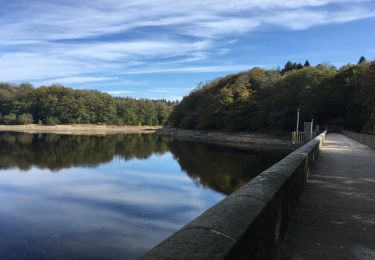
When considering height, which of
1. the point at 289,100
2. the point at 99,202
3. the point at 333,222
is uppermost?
the point at 289,100

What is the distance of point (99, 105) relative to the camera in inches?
5546

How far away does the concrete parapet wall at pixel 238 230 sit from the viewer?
2369mm

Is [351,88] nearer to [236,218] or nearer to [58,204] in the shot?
[58,204]

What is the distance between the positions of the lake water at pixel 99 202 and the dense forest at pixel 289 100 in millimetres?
21726

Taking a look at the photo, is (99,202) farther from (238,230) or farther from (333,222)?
(238,230)

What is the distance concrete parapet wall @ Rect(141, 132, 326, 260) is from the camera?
237 cm

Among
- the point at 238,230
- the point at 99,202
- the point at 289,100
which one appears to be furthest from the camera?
the point at 289,100

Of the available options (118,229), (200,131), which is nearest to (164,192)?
(118,229)

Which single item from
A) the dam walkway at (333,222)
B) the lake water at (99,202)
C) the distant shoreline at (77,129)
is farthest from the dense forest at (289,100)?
the distant shoreline at (77,129)

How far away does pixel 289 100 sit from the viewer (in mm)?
70250

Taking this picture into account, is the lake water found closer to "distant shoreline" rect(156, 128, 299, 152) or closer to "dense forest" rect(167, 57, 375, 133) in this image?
"dense forest" rect(167, 57, 375, 133)

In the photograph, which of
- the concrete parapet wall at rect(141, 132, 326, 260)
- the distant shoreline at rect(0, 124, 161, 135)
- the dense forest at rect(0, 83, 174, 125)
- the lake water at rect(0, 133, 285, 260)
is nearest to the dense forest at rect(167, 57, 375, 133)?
the lake water at rect(0, 133, 285, 260)

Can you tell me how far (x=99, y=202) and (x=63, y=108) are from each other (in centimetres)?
11773

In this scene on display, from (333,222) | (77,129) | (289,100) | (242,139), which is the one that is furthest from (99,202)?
(77,129)
